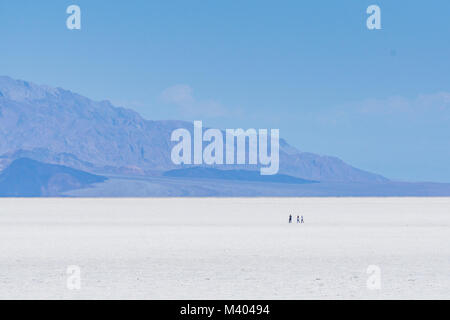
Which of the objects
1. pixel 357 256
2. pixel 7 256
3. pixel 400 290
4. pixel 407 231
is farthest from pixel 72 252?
pixel 407 231

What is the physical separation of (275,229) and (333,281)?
1572cm

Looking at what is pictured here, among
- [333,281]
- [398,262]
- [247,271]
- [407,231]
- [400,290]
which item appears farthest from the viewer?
[407,231]

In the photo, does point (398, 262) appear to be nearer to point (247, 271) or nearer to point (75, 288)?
point (247, 271)

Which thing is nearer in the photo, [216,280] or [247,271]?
[216,280]

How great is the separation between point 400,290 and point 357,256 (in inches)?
240

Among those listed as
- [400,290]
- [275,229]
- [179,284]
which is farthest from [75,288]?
[275,229]

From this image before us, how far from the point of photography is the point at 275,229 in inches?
1238

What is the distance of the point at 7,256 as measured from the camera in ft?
Result: 68.5

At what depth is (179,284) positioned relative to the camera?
1539 centimetres
